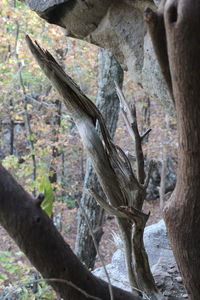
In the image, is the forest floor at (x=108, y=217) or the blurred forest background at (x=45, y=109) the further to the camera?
the forest floor at (x=108, y=217)

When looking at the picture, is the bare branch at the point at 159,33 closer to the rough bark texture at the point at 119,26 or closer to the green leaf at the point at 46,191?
the green leaf at the point at 46,191

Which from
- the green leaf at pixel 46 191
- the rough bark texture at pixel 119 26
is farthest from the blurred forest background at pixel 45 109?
the green leaf at pixel 46 191

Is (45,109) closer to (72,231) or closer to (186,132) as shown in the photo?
(72,231)

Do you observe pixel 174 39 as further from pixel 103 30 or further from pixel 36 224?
pixel 103 30

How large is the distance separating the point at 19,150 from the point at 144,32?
10.3 m

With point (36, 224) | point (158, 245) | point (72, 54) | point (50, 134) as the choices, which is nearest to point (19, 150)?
point (50, 134)

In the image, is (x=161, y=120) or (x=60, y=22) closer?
(x=60, y=22)

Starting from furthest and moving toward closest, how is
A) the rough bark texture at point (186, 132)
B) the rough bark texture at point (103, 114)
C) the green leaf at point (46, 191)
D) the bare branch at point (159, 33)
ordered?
the rough bark texture at point (103, 114) < the green leaf at point (46, 191) < the bare branch at point (159, 33) < the rough bark texture at point (186, 132)

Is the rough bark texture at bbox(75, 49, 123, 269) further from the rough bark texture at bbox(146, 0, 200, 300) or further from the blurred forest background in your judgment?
the rough bark texture at bbox(146, 0, 200, 300)

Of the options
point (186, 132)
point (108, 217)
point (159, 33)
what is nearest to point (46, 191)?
point (186, 132)

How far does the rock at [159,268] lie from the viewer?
9.32ft

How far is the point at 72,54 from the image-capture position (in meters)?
8.46

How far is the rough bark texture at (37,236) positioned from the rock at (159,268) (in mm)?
724

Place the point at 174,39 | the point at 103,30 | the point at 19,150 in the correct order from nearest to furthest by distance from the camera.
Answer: the point at 174,39 < the point at 103,30 < the point at 19,150
